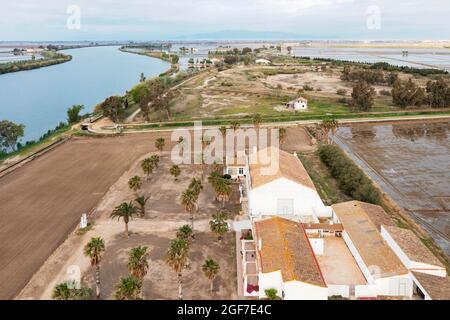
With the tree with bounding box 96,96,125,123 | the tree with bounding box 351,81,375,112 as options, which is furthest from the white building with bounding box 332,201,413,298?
the tree with bounding box 96,96,125,123

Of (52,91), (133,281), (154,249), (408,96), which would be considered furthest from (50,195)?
(52,91)

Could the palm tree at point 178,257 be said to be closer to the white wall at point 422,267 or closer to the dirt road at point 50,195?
the dirt road at point 50,195

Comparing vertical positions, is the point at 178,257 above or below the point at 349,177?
below

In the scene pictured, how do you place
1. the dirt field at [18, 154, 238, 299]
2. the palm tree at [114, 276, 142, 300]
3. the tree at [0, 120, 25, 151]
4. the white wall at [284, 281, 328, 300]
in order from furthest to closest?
the tree at [0, 120, 25, 151]
the dirt field at [18, 154, 238, 299]
the white wall at [284, 281, 328, 300]
the palm tree at [114, 276, 142, 300]

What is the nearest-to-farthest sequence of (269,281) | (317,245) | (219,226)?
1. (269,281)
2. (317,245)
3. (219,226)

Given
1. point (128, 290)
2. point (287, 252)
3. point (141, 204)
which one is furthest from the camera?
point (141, 204)

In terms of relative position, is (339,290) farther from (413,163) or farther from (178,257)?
(413,163)

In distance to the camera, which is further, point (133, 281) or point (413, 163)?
point (413, 163)

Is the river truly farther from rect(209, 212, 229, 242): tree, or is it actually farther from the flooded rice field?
the flooded rice field
